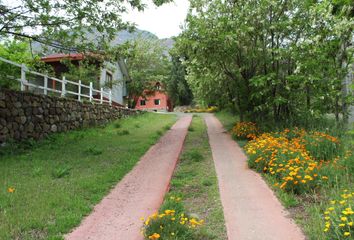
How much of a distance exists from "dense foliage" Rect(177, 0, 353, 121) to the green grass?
3384 mm

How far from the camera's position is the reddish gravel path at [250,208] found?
396 cm

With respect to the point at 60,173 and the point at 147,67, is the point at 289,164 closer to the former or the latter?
the point at 60,173

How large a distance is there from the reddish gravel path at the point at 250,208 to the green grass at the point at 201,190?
0.40 feet

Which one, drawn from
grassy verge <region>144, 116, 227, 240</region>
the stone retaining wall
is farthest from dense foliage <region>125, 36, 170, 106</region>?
grassy verge <region>144, 116, 227, 240</region>

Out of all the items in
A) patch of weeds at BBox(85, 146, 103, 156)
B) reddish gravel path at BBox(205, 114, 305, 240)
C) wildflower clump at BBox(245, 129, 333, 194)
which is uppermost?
wildflower clump at BBox(245, 129, 333, 194)

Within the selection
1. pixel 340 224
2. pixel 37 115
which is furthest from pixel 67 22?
pixel 340 224

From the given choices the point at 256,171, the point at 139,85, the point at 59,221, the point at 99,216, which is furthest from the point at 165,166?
the point at 139,85

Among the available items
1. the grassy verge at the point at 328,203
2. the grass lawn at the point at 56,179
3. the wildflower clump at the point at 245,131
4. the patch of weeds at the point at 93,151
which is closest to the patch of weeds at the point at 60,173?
the grass lawn at the point at 56,179

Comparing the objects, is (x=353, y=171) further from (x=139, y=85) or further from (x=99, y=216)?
(x=139, y=85)

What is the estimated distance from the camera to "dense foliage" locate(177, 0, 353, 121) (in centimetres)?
896

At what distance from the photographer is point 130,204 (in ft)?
17.5

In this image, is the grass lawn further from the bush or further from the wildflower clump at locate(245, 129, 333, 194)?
the bush

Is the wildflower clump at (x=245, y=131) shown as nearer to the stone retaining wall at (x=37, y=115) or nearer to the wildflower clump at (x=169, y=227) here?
the stone retaining wall at (x=37, y=115)

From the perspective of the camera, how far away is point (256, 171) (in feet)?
22.7
